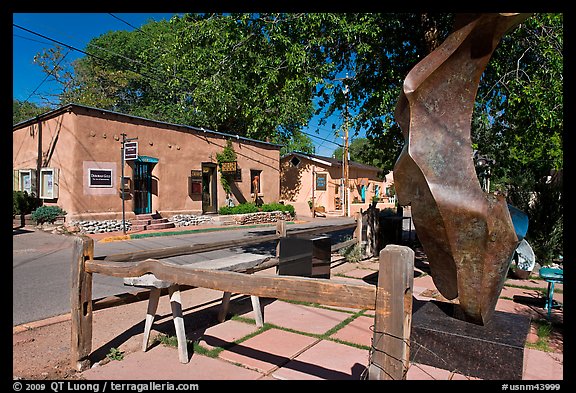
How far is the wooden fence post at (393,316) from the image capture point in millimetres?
2367

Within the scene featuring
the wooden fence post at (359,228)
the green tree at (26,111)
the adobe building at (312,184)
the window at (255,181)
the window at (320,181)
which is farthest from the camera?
the green tree at (26,111)

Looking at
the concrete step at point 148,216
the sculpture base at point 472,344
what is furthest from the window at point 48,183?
the sculpture base at point 472,344

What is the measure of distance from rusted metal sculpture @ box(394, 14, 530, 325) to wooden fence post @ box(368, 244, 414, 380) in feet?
4.73

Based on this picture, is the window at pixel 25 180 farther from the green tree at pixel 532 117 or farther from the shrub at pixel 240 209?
the green tree at pixel 532 117

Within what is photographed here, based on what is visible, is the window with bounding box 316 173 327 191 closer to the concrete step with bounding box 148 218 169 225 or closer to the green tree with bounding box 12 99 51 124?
the concrete step with bounding box 148 218 169 225

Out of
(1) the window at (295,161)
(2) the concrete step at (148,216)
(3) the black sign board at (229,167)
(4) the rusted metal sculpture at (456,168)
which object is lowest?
(2) the concrete step at (148,216)

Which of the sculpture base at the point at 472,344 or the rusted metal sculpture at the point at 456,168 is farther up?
the rusted metal sculpture at the point at 456,168

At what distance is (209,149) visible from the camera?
21.2m

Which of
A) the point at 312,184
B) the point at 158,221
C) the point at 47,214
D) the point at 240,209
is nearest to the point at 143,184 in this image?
the point at 158,221

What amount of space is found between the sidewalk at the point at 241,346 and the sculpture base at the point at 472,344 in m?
0.13

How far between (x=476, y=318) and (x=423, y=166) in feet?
5.43

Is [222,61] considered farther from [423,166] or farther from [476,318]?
[476,318]

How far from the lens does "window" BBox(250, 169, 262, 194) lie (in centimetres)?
2412

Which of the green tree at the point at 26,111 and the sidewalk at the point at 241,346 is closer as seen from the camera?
the sidewalk at the point at 241,346
